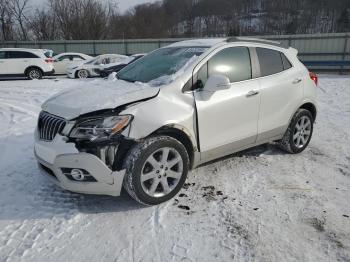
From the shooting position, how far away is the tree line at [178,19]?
136 feet

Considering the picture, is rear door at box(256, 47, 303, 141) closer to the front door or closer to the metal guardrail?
the front door

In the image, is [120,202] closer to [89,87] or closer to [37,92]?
[89,87]

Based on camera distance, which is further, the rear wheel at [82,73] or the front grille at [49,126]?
the rear wheel at [82,73]

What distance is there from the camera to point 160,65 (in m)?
4.18

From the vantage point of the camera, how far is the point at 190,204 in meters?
3.49

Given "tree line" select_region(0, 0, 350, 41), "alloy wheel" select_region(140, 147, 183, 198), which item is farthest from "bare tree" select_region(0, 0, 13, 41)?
"alloy wheel" select_region(140, 147, 183, 198)

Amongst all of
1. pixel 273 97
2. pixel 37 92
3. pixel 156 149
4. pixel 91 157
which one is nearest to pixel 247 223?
pixel 156 149

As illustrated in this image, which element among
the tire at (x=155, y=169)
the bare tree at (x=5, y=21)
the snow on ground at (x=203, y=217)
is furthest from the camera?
the bare tree at (x=5, y=21)

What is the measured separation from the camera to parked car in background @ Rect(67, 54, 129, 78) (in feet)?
54.0

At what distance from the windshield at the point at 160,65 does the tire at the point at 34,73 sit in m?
12.9

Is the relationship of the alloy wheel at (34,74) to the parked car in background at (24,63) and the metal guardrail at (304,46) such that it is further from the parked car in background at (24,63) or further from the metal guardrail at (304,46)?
the metal guardrail at (304,46)

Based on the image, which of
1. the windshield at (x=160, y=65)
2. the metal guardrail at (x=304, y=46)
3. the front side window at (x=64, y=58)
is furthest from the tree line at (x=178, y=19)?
the windshield at (x=160, y=65)

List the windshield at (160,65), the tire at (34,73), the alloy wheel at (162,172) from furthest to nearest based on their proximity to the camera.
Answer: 1. the tire at (34,73)
2. the windshield at (160,65)
3. the alloy wheel at (162,172)

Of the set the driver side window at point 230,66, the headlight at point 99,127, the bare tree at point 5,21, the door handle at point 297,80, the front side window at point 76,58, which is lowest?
the front side window at point 76,58
